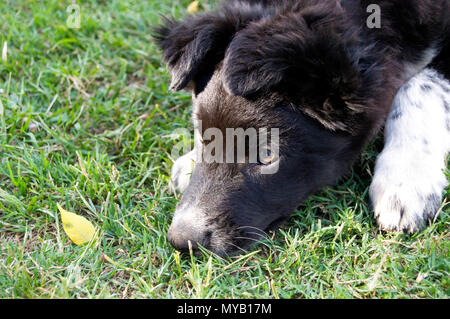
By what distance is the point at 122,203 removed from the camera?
321 centimetres

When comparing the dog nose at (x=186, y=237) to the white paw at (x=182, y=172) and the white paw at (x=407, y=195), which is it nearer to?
the white paw at (x=182, y=172)

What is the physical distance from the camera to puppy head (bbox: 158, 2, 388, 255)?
2.59 m

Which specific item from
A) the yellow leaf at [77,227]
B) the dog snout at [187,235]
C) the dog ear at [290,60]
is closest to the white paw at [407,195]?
the dog ear at [290,60]

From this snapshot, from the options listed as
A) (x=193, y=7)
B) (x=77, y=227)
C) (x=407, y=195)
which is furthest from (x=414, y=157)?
(x=193, y=7)

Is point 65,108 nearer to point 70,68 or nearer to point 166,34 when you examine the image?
point 70,68

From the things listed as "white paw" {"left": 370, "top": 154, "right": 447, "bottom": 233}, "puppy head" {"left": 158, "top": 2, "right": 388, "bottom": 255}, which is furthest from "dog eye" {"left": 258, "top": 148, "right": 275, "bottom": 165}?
"white paw" {"left": 370, "top": 154, "right": 447, "bottom": 233}

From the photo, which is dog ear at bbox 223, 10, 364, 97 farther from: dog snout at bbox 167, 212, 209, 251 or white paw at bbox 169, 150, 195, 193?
white paw at bbox 169, 150, 195, 193

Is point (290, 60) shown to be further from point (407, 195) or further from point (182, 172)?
point (182, 172)

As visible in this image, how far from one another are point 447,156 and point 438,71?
0.62m

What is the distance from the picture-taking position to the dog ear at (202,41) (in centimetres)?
287

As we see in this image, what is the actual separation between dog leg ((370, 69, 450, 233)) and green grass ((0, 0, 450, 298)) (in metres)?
0.11

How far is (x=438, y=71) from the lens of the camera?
135 inches

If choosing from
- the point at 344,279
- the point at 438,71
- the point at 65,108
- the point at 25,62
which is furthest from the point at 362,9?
the point at 25,62

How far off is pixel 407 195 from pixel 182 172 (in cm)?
141
